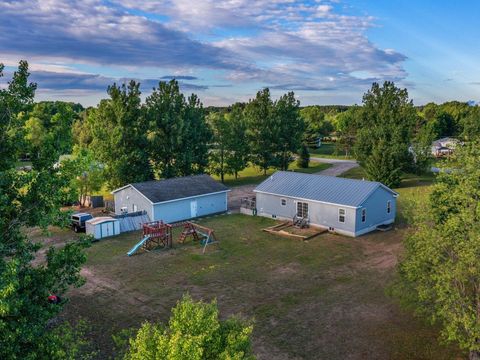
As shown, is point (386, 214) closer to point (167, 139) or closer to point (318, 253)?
point (318, 253)

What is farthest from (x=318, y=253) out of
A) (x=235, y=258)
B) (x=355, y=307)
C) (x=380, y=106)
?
(x=380, y=106)

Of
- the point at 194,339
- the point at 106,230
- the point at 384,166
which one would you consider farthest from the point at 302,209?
the point at 194,339

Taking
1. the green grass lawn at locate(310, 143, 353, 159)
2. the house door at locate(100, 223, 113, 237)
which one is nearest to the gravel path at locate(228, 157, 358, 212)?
the green grass lawn at locate(310, 143, 353, 159)

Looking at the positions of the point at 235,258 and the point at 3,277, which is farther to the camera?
the point at 235,258

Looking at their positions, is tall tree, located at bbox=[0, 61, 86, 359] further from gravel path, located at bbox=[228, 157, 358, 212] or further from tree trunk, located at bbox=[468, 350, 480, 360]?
gravel path, located at bbox=[228, 157, 358, 212]

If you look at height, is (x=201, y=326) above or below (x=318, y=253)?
above

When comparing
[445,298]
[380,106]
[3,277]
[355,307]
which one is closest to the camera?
[3,277]
